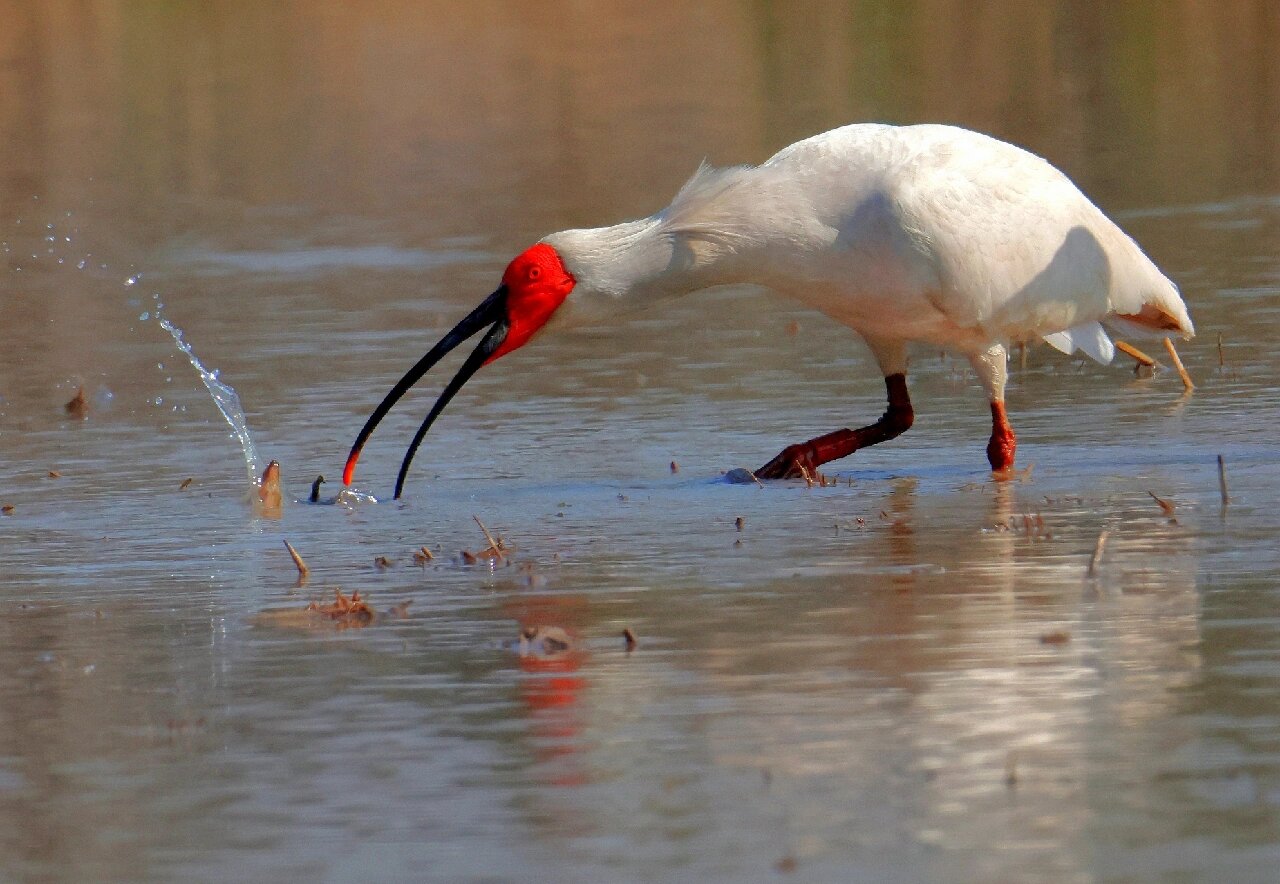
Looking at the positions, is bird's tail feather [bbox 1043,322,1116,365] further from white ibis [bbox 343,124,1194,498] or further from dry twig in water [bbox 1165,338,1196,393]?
dry twig in water [bbox 1165,338,1196,393]

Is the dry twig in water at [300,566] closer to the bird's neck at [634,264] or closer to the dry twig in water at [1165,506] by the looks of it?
the bird's neck at [634,264]

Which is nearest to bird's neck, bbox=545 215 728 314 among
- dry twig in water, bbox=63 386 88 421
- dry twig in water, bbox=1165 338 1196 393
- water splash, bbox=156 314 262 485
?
water splash, bbox=156 314 262 485

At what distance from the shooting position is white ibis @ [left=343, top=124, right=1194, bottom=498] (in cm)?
936

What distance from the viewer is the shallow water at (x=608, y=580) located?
522cm

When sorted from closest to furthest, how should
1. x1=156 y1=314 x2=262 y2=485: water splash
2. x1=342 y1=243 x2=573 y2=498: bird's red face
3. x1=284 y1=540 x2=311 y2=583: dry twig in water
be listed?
x1=284 y1=540 x2=311 y2=583: dry twig in water < x1=342 y1=243 x2=573 y2=498: bird's red face < x1=156 y1=314 x2=262 y2=485: water splash

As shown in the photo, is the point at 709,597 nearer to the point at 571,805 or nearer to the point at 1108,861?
the point at 571,805

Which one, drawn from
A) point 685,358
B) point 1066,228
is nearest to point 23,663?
point 1066,228

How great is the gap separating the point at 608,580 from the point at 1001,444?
2.38m

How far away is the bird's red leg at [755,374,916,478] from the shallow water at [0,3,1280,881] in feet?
Result: 0.45

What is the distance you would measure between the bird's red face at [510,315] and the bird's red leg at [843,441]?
967mm

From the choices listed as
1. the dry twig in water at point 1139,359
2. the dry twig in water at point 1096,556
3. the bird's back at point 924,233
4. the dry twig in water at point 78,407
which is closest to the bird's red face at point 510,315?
the bird's back at point 924,233

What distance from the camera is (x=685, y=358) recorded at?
1244 cm

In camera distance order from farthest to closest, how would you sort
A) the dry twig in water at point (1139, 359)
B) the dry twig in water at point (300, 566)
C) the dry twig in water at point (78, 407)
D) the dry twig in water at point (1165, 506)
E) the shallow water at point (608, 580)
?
the dry twig in water at point (78, 407)
the dry twig in water at point (1139, 359)
the dry twig in water at point (1165, 506)
the dry twig in water at point (300, 566)
the shallow water at point (608, 580)

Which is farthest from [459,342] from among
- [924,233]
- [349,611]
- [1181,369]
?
[1181,369]
